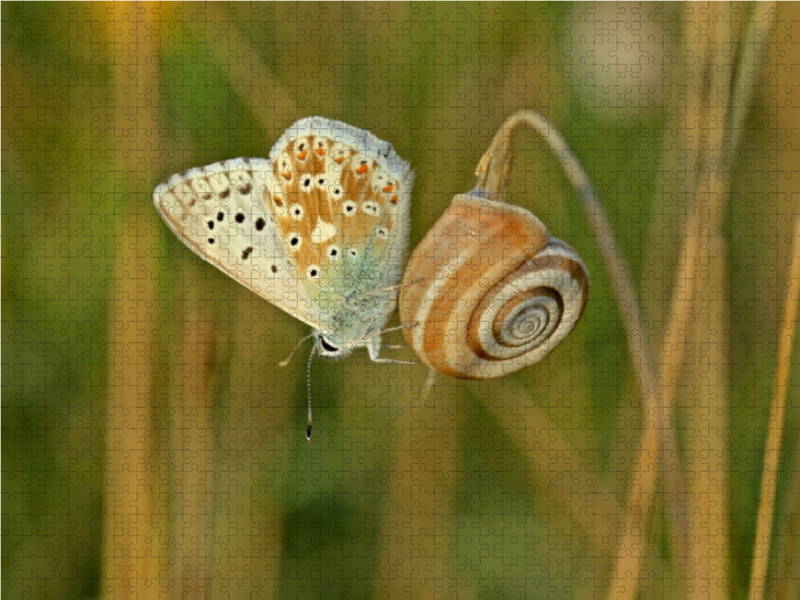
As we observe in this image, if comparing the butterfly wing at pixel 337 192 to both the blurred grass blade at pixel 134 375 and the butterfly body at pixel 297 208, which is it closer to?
the butterfly body at pixel 297 208

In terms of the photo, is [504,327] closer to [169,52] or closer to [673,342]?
[673,342]

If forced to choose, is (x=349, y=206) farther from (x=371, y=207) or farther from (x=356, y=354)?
(x=356, y=354)

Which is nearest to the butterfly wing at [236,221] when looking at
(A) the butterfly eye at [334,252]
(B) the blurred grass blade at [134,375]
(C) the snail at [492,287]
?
(A) the butterfly eye at [334,252]

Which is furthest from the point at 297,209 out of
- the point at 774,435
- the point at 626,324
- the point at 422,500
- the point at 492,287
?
the point at 774,435

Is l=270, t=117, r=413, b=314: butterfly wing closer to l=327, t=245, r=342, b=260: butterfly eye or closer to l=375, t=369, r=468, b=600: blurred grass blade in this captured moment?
l=327, t=245, r=342, b=260: butterfly eye

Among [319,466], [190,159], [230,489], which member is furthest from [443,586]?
[190,159]

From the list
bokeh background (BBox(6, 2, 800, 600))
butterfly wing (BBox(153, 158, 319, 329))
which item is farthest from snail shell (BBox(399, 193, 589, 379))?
bokeh background (BBox(6, 2, 800, 600))
